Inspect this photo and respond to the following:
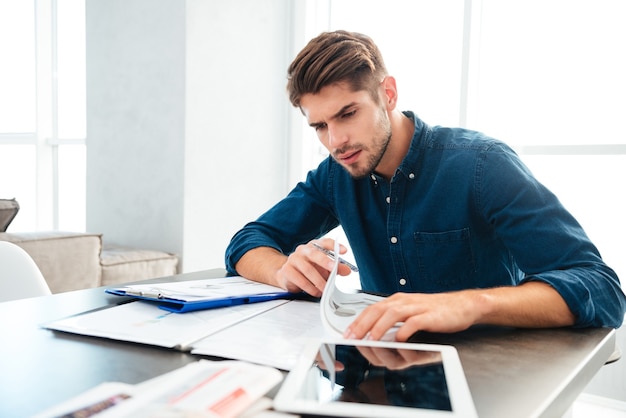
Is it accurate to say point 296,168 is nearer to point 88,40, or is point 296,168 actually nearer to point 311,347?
point 88,40

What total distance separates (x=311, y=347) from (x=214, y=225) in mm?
2462

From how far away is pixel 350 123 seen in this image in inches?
51.3

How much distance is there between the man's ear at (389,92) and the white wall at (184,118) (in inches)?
64.1

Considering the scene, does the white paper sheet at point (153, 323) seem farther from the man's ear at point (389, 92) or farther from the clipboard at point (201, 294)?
the man's ear at point (389, 92)

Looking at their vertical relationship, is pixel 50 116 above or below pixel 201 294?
above

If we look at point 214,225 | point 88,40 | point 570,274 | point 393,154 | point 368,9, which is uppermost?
point 368,9

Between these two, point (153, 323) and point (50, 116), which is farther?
point (50, 116)

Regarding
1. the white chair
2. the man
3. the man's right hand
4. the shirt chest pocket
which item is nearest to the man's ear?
the man

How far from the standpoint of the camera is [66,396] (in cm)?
53

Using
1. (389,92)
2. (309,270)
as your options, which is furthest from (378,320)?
A: (389,92)

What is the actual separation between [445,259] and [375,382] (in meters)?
0.78

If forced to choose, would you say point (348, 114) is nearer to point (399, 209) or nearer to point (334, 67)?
point (334, 67)

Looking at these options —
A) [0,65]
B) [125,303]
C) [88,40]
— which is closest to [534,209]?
[125,303]

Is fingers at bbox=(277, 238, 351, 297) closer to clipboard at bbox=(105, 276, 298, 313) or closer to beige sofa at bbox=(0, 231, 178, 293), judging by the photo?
clipboard at bbox=(105, 276, 298, 313)
